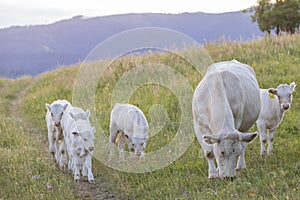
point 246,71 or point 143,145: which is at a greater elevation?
point 246,71

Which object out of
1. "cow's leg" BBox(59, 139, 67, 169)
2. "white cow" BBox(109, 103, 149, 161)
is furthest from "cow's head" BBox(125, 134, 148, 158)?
"cow's leg" BBox(59, 139, 67, 169)

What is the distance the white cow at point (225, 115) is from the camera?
6961 millimetres

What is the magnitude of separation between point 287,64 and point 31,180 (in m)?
11.2

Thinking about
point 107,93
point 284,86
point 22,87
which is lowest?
point 22,87

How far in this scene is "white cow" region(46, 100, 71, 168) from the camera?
10.5 meters

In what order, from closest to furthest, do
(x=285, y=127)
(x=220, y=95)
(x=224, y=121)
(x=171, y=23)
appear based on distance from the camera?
(x=224, y=121) < (x=220, y=95) < (x=285, y=127) < (x=171, y=23)

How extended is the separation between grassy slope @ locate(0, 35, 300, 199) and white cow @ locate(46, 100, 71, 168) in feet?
1.27

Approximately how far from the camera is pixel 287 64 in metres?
16.3

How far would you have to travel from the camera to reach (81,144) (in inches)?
378

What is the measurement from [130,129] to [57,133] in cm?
186

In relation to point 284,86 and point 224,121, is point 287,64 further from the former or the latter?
point 224,121

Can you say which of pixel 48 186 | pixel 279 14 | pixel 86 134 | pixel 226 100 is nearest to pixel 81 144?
pixel 86 134

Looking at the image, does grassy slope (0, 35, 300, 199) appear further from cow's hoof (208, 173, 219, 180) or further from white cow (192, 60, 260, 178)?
white cow (192, 60, 260, 178)

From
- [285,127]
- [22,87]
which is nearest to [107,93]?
[285,127]
